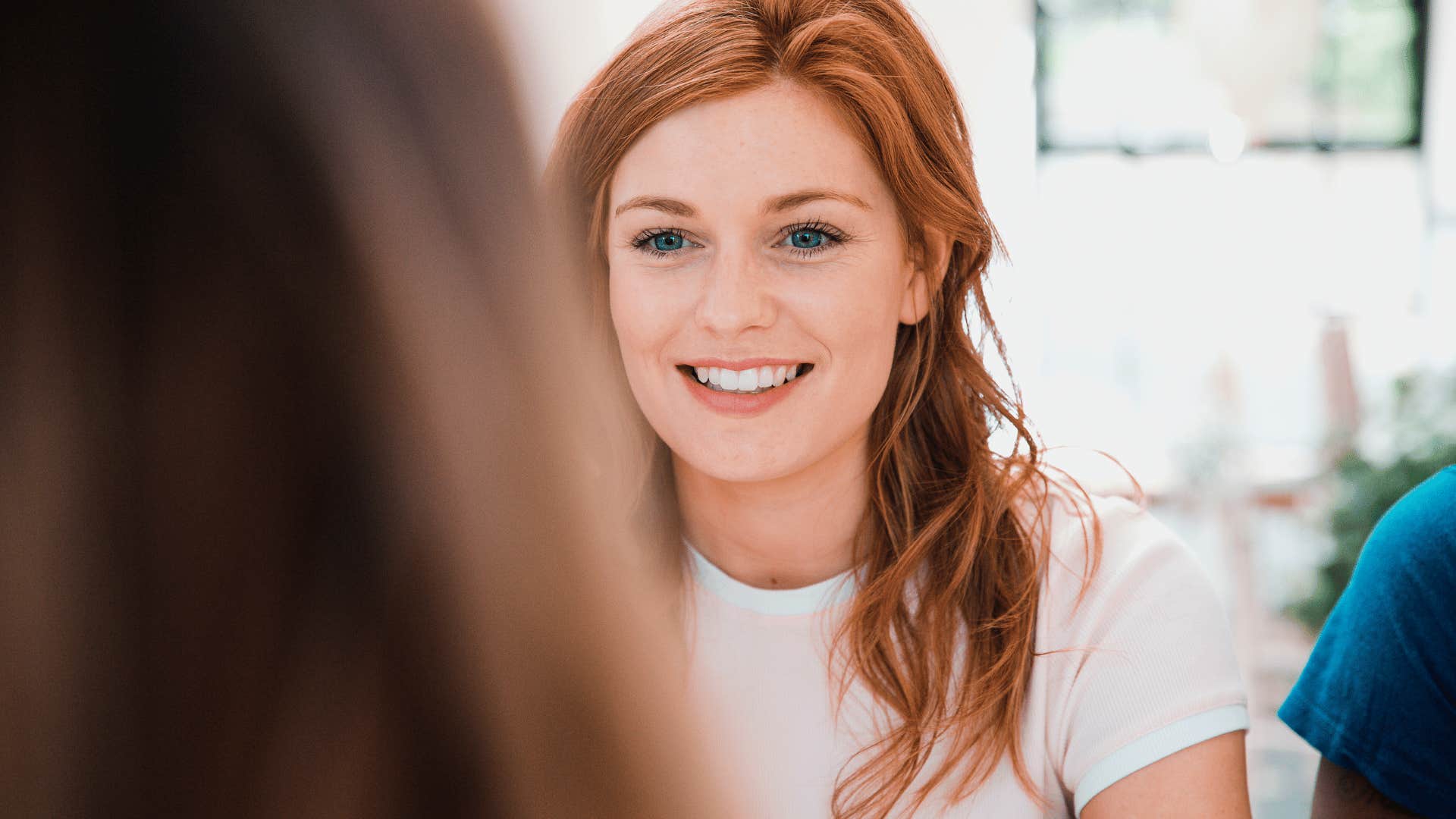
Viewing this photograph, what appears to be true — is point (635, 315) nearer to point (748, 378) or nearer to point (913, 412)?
point (748, 378)

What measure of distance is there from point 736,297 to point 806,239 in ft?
0.34

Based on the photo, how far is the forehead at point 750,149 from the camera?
A: 1176mm

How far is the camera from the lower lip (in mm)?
1226

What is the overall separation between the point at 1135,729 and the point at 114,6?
3.59 feet

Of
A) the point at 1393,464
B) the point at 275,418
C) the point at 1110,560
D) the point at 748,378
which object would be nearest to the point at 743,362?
Result: the point at 748,378

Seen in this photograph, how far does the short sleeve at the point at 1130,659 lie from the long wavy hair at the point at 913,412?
3 cm

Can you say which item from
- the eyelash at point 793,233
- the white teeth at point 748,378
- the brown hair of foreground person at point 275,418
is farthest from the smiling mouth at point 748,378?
the brown hair of foreground person at point 275,418

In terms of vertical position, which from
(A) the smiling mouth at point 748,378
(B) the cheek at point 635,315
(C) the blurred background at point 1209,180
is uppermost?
(C) the blurred background at point 1209,180

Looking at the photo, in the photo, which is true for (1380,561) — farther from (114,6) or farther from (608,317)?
(114,6)

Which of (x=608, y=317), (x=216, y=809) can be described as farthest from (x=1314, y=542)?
(x=216, y=809)

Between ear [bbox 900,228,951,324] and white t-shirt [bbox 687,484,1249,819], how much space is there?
0.90ft

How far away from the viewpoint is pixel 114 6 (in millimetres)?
326

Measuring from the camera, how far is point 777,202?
118cm

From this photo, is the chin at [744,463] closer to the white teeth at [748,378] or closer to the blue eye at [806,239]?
the white teeth at [748,378]
